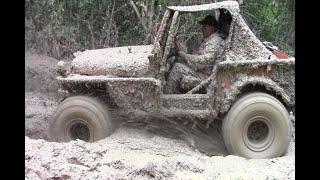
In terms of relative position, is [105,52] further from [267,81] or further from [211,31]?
[267,81]

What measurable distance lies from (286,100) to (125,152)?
6.77 feet

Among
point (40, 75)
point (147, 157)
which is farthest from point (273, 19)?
point (147, 157)

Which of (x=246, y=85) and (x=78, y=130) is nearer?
(x=246, y=85)

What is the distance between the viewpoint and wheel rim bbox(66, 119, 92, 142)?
22.1 feet

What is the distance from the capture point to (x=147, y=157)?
6051mm

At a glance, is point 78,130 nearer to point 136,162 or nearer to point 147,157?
point 147,157

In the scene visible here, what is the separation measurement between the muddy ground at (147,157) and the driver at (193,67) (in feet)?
1.74

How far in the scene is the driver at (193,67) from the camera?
677cm

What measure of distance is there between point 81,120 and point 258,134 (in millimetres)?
2222

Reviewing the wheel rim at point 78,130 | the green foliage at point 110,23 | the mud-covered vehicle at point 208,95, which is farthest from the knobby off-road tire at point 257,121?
the green foliage at point 110,23

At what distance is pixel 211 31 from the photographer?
7.14 m
